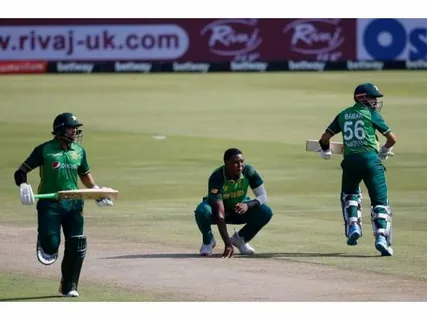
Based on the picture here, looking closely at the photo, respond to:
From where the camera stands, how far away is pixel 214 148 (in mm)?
28516

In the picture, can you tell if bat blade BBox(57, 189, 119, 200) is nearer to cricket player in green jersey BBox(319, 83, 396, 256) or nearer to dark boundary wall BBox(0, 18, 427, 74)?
cricket player in green jersey BBox(319, 83, 396, 256)

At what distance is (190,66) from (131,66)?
80.6 inches

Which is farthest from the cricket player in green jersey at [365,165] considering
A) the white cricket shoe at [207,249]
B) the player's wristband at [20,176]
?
the player's wristband at [20,176]

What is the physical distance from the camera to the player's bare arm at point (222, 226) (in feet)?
47.9

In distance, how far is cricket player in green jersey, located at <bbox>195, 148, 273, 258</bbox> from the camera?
48.3 ft

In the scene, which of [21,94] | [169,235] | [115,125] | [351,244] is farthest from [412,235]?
[21,94]

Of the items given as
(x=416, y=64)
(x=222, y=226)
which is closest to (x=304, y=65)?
(x=416, y=64)

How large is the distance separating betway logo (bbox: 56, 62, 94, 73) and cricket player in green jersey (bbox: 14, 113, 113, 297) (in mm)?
35607

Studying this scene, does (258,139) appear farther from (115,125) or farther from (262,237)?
(262,237)

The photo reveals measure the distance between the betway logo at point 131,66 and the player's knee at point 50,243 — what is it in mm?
35603

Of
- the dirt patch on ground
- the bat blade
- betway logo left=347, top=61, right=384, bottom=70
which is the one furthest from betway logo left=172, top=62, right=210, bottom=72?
the bat blade

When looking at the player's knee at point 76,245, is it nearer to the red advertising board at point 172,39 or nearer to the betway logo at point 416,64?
the red advertising board at point 172,39

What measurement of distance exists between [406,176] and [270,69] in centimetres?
2481

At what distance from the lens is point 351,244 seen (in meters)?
15.3
